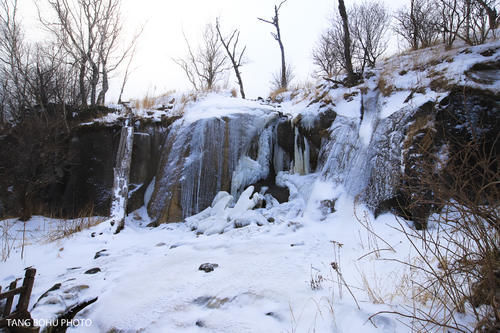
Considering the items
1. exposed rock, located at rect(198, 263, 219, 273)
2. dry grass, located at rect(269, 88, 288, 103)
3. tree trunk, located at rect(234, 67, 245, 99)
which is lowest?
exposed rock, located at rect(198, 263, 219, 273)

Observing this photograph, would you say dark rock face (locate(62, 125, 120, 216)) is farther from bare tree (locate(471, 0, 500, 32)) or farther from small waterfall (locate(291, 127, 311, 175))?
bare tree (locate(471, 0, 500, 32))

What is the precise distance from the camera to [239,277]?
8.22ft

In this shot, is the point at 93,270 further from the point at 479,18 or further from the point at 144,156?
the point at 479,18

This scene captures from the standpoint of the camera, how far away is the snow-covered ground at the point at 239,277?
1767mm

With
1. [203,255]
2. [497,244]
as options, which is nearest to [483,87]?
[497,244]

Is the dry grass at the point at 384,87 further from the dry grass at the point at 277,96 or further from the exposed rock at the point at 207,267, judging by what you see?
the exposed rock at the point at 207,267

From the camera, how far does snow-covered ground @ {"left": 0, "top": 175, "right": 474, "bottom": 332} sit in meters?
1.77

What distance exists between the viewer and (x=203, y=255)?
3371 millimetres

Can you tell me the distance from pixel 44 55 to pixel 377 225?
12.7m

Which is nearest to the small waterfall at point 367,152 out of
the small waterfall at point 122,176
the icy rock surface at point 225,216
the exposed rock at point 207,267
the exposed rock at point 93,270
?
the icy rock surface at point 225,216

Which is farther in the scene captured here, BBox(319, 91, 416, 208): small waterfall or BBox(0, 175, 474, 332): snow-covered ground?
BBox(319, 91, 416, 208): small waterfall

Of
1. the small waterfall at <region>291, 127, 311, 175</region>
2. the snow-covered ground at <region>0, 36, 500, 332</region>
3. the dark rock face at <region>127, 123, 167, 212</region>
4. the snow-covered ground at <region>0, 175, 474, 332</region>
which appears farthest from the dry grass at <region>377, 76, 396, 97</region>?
the dark rock face at <region>127, 123, 167, 212</region>

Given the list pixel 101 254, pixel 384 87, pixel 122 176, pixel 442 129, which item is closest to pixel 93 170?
pixel 122 176

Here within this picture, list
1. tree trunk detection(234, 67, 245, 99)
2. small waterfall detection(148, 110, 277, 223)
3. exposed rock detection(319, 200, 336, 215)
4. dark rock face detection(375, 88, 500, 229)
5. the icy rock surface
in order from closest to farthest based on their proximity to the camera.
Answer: dark rock face detection(375, 88, 500, 229)
exposed rock detection(319, 200, 336, 215)
the icy rock surface
small waterfall detection(148, 110, 277, 223)
tree trunk detection(234, 67, 245, 99)
